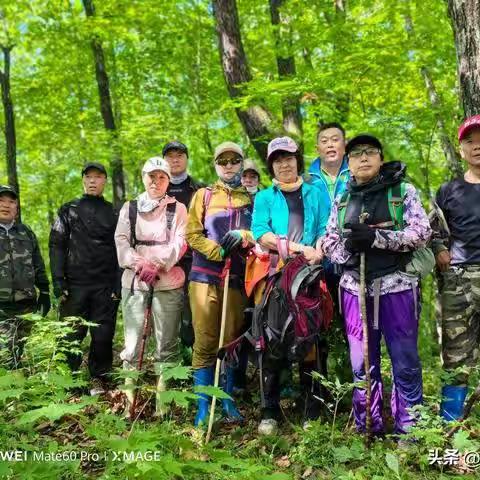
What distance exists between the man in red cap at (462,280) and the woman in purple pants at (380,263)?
46 centimetres

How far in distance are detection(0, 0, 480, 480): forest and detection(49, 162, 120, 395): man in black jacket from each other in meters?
0.64

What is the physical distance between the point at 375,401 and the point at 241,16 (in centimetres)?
1275

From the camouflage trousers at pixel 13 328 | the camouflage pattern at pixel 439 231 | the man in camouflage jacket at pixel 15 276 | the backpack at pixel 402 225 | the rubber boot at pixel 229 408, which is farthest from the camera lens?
the man in camouflage jacket at pixel 15 276

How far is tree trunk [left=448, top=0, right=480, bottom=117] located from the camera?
4375mm

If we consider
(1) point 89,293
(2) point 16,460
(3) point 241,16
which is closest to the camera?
(2) point 16,460

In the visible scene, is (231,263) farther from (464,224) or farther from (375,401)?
(464,224)

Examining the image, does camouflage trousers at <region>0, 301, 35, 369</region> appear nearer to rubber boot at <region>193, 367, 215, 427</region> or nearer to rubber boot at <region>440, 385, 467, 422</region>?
rubber boot at <region>193, 367, 215, 427</region>

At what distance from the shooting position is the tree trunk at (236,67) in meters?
7.82

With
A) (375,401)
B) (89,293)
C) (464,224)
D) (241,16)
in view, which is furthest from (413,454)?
(241,16)

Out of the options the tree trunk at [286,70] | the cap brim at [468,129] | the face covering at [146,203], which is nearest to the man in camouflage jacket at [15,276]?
the face covering at [146,203]

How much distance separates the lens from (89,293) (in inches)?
227

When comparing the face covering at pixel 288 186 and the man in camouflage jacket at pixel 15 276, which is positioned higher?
the face covering at pixel 288 186

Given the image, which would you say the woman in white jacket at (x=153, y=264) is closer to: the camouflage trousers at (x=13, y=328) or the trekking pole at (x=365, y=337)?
the camouflage trousers at (x=13, y=328)

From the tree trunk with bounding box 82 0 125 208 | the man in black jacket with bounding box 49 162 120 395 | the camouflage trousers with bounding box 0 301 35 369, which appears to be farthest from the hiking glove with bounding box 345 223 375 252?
the tree trunk with bounding box 82 0 125 208
